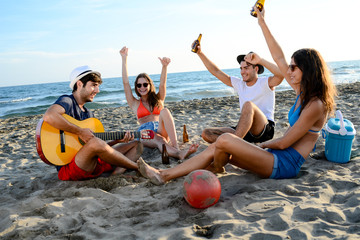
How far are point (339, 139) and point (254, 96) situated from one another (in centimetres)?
140

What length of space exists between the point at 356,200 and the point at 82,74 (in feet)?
11.0

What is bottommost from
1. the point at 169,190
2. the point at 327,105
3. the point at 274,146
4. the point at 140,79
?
the point at 169,190

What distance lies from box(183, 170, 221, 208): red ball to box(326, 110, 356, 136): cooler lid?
6.31 ft

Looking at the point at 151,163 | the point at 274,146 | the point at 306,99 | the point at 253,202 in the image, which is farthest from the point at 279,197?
the point at 151,163

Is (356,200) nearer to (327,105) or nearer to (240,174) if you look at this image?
(327,105)

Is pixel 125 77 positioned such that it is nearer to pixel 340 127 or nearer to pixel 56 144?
pixel 56 144

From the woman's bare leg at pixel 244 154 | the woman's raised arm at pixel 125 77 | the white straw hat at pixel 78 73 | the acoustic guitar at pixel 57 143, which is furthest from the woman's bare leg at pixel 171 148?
the white straw hat at pixel 78 73

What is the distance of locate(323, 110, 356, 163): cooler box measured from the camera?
11.8ft

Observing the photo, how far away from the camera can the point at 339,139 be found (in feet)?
12.0

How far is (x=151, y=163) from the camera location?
4.39m

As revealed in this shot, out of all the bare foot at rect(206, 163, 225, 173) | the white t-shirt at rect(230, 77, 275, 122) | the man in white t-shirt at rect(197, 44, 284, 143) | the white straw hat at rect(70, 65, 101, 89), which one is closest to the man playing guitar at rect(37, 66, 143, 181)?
the white straw hat at rect(70, 65, 101, 89)

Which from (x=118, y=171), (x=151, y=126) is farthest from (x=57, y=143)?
(x=151, y=126)

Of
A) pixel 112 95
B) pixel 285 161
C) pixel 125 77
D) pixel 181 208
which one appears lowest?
pixel 181 208

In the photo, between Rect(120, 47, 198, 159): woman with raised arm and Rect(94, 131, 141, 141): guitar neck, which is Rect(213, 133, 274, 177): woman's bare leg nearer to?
Rect(94, 131, 141, 141): guitar neck
